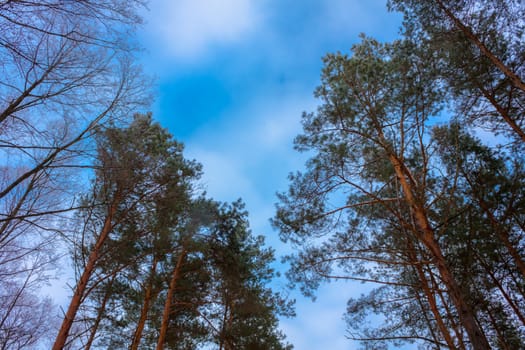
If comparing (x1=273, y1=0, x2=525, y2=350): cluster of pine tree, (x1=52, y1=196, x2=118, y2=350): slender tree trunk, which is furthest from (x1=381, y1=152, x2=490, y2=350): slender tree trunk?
(x1=52, y1=196, x2=118, y2=350): slender tree trunk

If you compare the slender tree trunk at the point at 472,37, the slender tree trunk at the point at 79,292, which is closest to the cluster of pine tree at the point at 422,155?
the slender tree trunk at the point at 472,37

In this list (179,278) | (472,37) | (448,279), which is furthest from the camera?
(179,278)

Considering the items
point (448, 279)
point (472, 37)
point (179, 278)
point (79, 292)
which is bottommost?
point (448, 279)

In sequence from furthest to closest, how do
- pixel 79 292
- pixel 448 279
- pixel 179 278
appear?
pixel 179 278
pixel 79 292
pixel 448 279

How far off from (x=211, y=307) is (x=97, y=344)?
130 inches

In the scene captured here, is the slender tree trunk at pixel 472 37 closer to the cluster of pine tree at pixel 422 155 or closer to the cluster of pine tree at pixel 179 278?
the cluster of pine tree at pixel 422 155

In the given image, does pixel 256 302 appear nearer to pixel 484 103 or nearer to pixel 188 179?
pixel 188 179

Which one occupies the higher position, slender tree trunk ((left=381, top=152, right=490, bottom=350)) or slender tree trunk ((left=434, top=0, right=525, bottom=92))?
slender tree trunk ((left=434, top=0, right=525, bottom=92))

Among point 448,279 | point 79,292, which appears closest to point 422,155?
point 448,279

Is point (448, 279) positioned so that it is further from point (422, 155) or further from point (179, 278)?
Result: point (179, 278)

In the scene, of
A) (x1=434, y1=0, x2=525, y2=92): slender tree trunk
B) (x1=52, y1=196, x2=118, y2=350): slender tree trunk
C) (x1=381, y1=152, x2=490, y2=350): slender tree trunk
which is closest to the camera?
(x1=381, y1=152, x2=490, y2=350): slender tree trunk

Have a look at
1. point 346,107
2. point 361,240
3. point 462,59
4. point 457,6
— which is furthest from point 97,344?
point 457,6

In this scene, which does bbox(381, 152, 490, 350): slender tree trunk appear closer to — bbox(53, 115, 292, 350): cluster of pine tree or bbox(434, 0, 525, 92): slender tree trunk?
bbox(434, 0, 525, 92): slender tree trunk

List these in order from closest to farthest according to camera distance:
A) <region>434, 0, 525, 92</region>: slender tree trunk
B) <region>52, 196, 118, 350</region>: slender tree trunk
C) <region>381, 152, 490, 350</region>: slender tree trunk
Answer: <region>381, 152, 490, 350</region>: slender tree trunk < <region>52, 196, 118, 350</region>: slender tree trunk < <region>434, 0, 525, 92</region>: slender tree trunk
